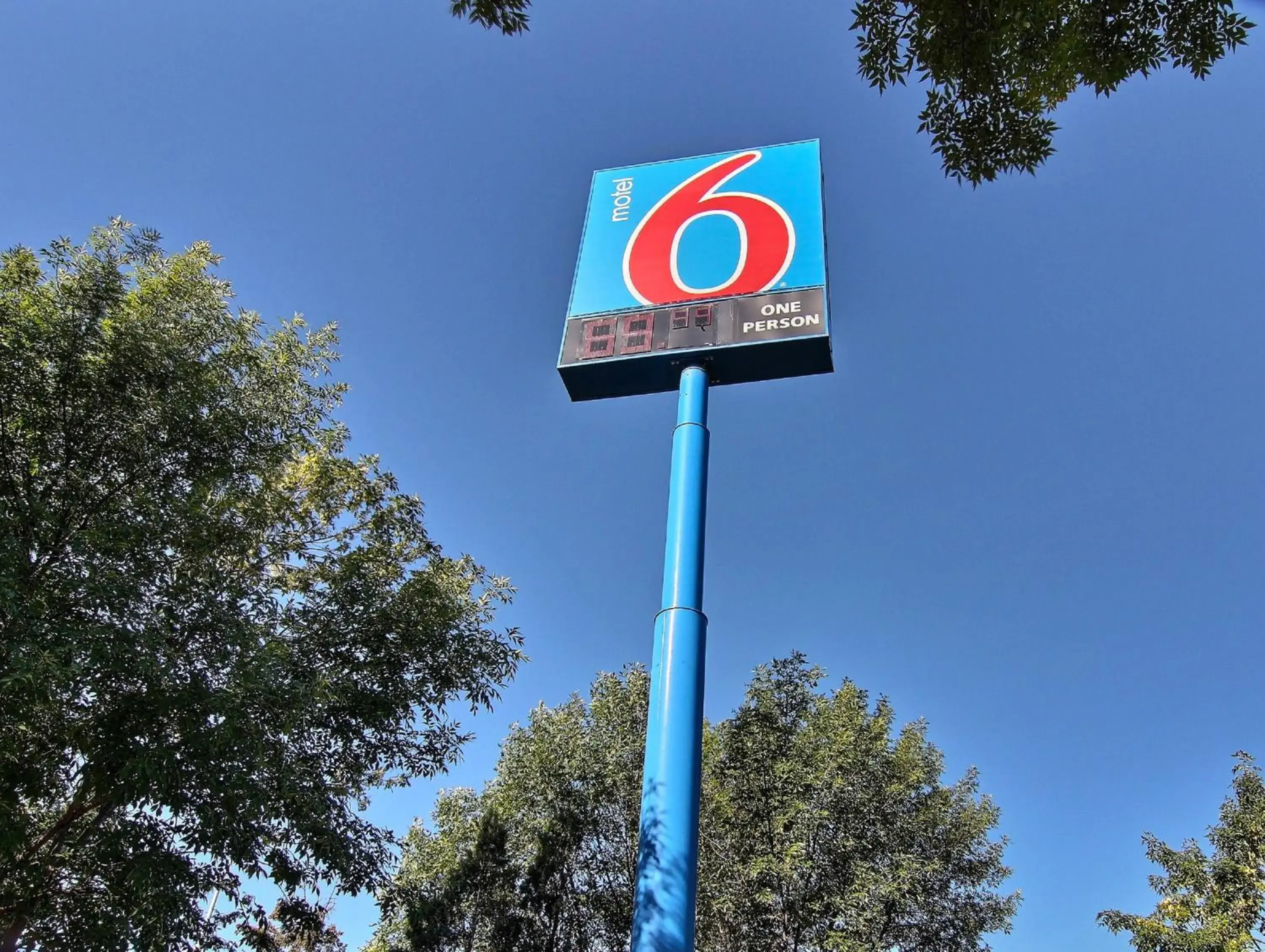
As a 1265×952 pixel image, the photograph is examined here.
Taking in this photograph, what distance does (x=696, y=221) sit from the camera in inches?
418

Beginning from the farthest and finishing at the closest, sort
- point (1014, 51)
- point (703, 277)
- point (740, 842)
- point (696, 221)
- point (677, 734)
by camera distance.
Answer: point (740, 842) < point (696, 221) < point (703, 277) < point (677, 734) < point (1014, 51)

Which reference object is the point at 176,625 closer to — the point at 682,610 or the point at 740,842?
the point at 682,610

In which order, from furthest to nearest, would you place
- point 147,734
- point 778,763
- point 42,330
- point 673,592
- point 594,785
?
point 594,785, point 778,763, point 42,330, point 147,734, point 673,592

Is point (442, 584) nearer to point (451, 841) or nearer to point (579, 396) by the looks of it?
point (579, 396)

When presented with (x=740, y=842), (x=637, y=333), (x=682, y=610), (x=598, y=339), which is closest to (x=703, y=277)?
(x=637, y=333)

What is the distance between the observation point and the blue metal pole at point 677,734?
5.98m

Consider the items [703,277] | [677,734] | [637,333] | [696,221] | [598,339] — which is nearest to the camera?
[677,734]

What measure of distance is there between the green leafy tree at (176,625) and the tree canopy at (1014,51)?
22.2 ft

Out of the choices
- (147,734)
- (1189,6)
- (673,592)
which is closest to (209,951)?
(147,734)

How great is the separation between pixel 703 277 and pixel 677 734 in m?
5.73

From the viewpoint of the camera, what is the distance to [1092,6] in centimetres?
466

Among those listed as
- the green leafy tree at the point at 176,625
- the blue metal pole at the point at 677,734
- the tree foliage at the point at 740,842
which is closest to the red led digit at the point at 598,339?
the blue metal pole at the point at 677,734

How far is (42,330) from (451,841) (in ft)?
47.9

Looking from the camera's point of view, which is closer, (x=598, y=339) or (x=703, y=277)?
(x=598, y=339)
